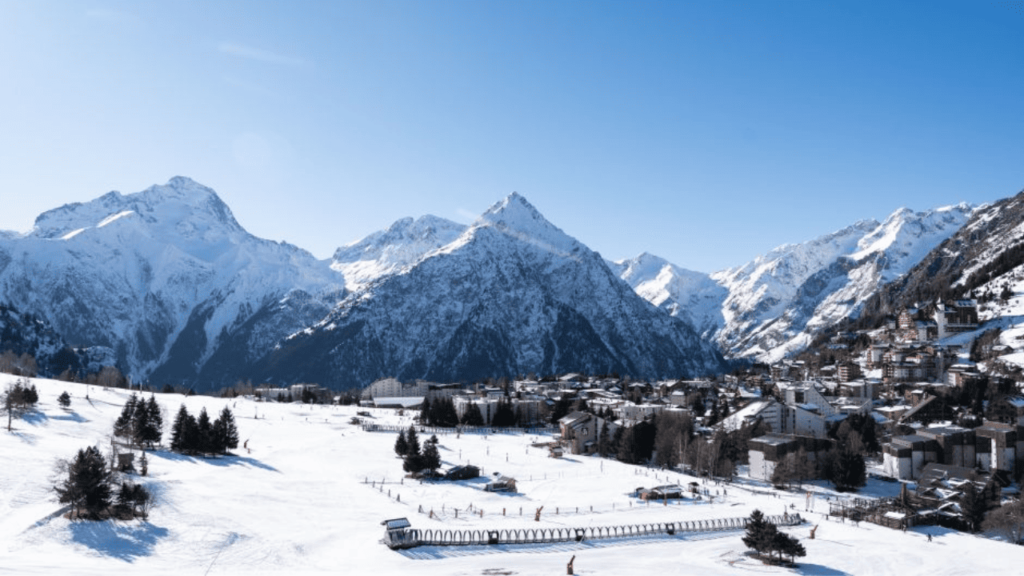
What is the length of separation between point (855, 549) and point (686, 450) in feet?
132

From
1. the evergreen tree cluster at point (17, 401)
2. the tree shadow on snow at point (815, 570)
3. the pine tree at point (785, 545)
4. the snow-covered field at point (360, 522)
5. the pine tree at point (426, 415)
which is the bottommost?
the tree shadow on snow at point (815, 570)

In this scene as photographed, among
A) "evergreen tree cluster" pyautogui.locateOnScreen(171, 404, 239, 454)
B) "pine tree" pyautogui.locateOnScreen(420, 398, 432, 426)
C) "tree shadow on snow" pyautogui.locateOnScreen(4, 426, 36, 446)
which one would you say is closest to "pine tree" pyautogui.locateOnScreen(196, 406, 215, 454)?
"evergreen tree cluster" pyautogui.locateOnScreen(171, 404, 239, 454)

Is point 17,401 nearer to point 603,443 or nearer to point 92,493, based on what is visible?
point 92,493

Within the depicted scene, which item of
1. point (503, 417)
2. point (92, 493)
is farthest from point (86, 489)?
point (503, 417)

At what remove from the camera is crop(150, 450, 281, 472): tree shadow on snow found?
75.9 metres

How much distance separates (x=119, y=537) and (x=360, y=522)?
51.4 feet

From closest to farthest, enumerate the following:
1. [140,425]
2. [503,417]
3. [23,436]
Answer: [23,436] → [140,425] → [503,417]

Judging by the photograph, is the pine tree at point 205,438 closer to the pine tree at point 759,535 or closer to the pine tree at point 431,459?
the pine tree at point 431,459

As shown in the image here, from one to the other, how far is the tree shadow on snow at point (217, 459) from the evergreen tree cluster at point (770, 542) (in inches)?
1845

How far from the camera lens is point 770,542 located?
47531 mm

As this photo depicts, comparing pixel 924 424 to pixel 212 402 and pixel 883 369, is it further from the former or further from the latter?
pixel 212 402

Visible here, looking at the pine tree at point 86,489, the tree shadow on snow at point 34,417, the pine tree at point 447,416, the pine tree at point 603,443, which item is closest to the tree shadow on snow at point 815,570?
the pine tree at point 86,489

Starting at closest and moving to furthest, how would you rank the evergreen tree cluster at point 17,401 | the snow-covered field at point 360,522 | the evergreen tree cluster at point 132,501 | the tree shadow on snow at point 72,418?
1. the snow-covered field at point 360,522
2. the evergreen tree cluster at point 132,501
3. the evergreen tree cluster at point 17,401
4. the tree shadow on snow at point 72,418

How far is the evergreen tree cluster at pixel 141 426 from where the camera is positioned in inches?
3066
